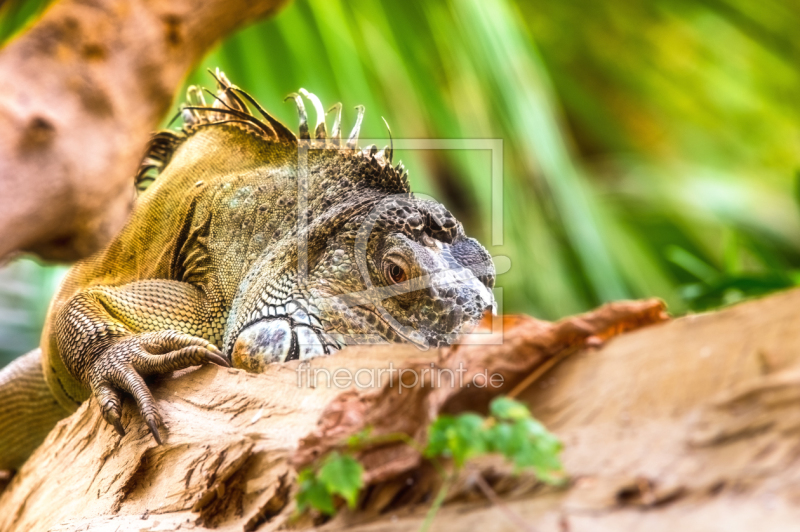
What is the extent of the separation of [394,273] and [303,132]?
72 cm

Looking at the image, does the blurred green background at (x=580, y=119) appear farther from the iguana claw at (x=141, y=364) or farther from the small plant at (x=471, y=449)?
the small plant at (x=471, y=449)

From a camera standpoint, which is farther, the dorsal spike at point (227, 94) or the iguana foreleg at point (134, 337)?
the dorsal spike at point (227, 94)

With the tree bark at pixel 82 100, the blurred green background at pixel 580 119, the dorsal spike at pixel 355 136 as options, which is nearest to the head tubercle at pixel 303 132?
the dorsal spike at pixel 355 136

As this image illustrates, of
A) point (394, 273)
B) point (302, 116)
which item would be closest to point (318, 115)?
point (302, 116)

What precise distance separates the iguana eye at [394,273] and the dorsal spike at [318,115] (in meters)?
0.65

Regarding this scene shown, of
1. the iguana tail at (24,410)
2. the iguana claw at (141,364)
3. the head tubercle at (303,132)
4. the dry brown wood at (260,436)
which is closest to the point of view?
the dry brown wood at (260,436)

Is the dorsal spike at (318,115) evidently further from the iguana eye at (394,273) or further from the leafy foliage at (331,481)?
the leafy foliage at (331,481)

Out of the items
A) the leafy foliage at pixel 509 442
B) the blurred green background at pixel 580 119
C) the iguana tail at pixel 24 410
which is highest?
the blurred green background at pixel 580 119

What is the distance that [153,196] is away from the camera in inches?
105

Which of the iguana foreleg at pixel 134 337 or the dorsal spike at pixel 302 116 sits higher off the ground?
the dorsal spike at pixel 302 116

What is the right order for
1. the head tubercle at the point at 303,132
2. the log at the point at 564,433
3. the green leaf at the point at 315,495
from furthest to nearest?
the head tubercle at the point at 303,132 < the green leaf at the point at 315,495 < the log at the point at 564,433

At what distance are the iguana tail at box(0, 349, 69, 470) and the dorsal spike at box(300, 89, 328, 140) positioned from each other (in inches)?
65.4

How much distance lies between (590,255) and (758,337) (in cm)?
329

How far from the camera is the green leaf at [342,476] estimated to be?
965mm
